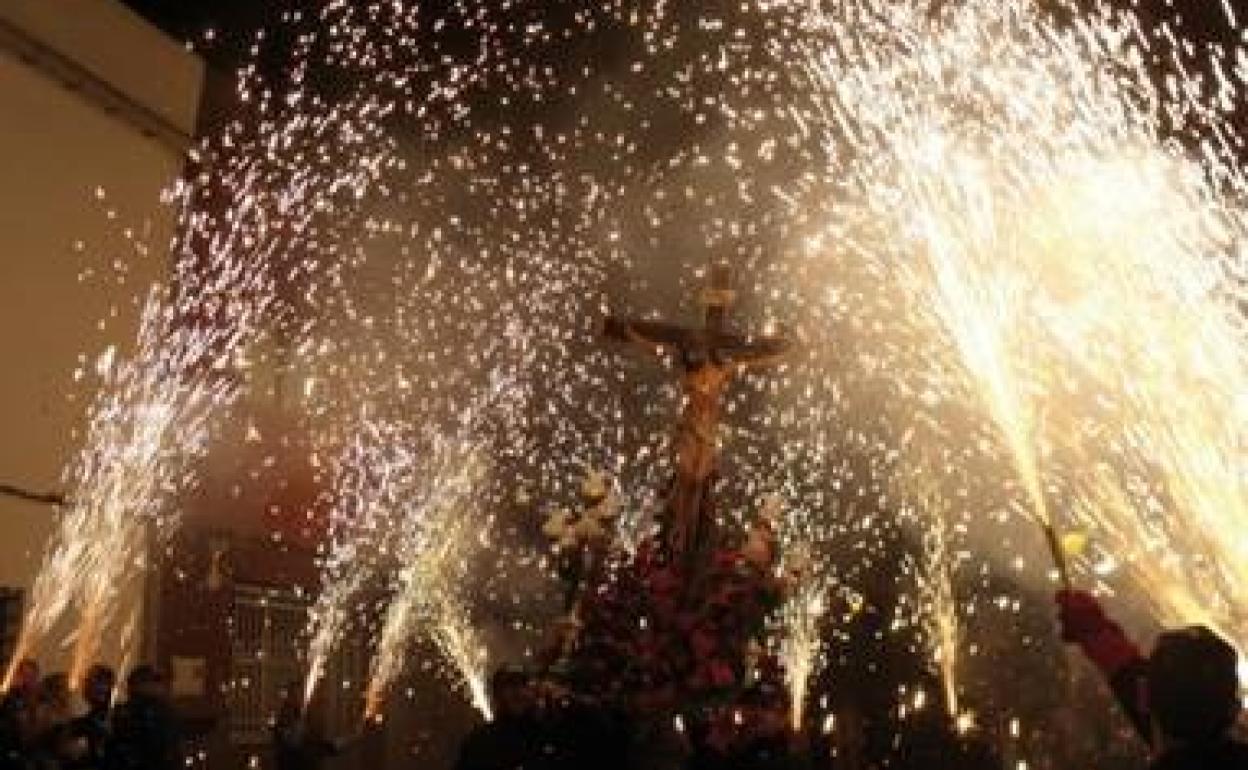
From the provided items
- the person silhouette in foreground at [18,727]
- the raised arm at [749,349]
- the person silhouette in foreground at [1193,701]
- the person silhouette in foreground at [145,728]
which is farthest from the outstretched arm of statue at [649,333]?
the person silhouette in foreground at [1193,701]

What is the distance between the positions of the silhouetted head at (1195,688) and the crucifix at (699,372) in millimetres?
6565

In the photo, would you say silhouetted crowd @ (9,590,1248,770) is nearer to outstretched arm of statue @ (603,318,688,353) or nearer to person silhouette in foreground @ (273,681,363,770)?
outstretched arm of statue @ (603,318,688,353)

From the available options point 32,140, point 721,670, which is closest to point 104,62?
point 32,140

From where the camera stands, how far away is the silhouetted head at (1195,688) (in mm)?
3830

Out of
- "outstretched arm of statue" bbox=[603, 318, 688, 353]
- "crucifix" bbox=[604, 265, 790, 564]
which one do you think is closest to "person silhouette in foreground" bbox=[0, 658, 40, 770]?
"crucifix" bbox=[604, 265, 790, 564]

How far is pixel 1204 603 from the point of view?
21453mm

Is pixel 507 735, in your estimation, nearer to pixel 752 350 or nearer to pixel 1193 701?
pixel 752 350

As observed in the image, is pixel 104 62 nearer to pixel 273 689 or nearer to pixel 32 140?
pixel 32 140

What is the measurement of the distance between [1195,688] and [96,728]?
858cm

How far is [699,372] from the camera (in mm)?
10672

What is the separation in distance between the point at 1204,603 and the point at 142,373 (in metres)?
14.2

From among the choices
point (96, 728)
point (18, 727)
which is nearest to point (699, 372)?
point (96, 728)

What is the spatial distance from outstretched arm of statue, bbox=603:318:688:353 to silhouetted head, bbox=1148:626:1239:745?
688cm

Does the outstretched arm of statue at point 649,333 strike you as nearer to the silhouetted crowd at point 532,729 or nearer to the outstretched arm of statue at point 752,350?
the outstretched arm of statue at point 752,350
